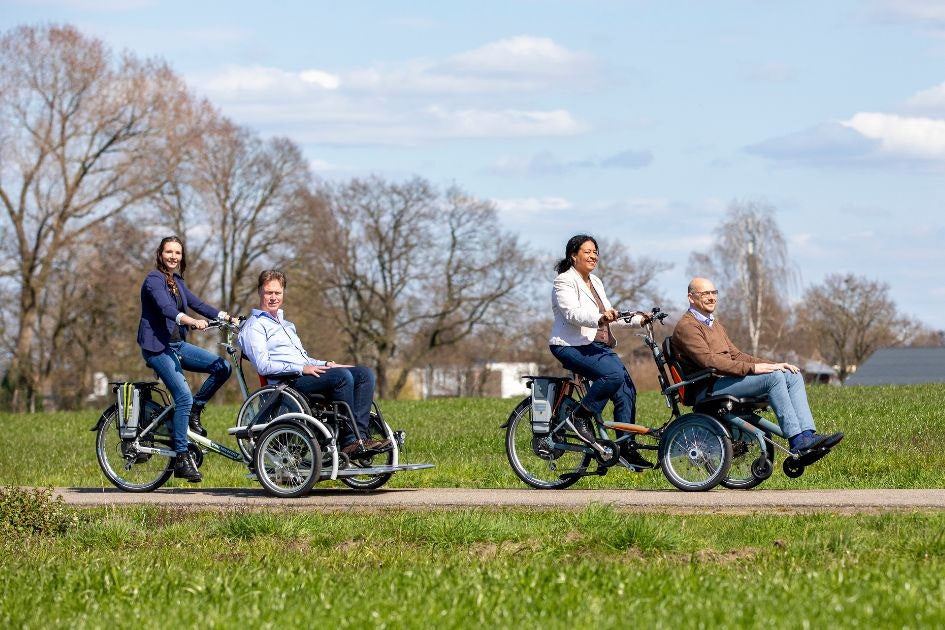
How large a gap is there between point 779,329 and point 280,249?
128 feet

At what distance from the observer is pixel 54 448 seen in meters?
21.2

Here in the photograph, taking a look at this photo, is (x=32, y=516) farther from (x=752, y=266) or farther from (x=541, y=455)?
(x=752, y=266)

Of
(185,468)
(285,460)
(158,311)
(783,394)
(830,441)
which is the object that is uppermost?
(158,311)

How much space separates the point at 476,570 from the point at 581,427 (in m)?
4.48

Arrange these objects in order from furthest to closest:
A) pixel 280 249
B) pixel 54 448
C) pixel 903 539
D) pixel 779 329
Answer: pixel 779 329
pixel 280 249
pixel 54 448
pixel 903 539

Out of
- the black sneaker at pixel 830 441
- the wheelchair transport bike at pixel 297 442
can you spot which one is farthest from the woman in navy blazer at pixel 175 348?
the black sneaker at pixel 830 441

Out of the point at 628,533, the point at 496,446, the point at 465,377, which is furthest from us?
the point at 465,377

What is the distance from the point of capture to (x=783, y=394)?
10375mm

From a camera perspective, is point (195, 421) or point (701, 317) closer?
point (701, 317)

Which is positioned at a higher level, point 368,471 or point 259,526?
point 368,471

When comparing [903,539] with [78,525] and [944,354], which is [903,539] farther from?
[944,354]

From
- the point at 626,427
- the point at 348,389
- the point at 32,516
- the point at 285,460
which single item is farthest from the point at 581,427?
the point at 32,516

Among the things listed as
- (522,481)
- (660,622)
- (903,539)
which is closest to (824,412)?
(522,481)

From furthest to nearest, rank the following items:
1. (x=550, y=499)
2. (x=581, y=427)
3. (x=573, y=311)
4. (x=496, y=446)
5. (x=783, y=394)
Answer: (x=496, y=446)
(x=581, y=427)
(x=573, y=311)
(x=783, y=394)
(x=550, y=499)
